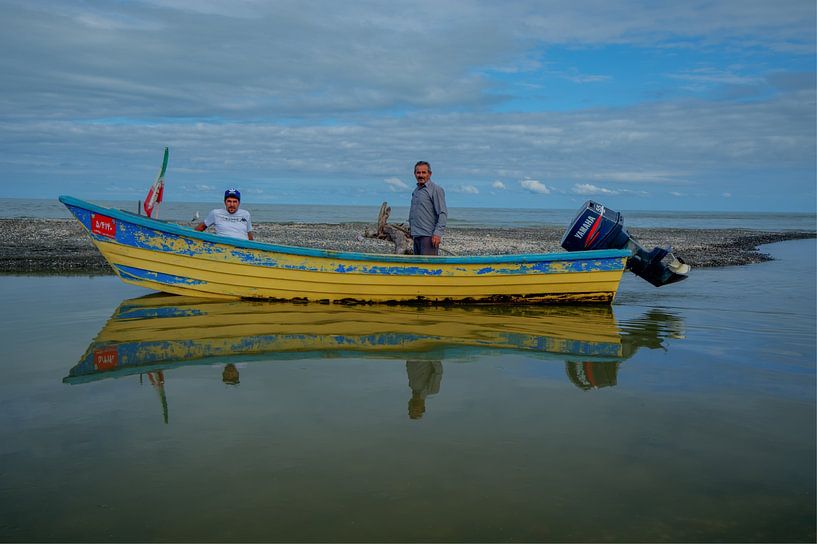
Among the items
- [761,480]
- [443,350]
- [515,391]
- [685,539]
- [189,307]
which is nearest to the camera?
[685,539]

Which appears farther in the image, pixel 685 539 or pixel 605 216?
pixel 605 216

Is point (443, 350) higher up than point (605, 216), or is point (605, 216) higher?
point (605, 216)

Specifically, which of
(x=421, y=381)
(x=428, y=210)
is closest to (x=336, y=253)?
(x=428, y=210)

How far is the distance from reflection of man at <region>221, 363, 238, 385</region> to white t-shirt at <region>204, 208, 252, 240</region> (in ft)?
13.5

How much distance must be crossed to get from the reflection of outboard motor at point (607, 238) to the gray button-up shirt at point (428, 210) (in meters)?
1.88

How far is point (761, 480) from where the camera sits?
3.76 metres

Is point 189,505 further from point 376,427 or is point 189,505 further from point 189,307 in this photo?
point 189,307

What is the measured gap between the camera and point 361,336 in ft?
24.8

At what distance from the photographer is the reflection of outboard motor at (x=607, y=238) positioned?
9.89m

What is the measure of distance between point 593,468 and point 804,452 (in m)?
1.42

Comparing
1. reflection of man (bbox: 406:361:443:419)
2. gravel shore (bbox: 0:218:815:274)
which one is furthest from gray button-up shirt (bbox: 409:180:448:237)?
reflection of man (bbox: 406:361:443:419)

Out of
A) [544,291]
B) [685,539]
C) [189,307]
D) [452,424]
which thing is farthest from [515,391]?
[189,307]

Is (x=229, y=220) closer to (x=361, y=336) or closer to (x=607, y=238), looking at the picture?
(x=361, y=336)

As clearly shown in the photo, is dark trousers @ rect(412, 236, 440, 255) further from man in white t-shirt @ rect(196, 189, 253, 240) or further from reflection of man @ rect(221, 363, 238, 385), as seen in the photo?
reflection of man @ rect(221, 363, 238, 385)
